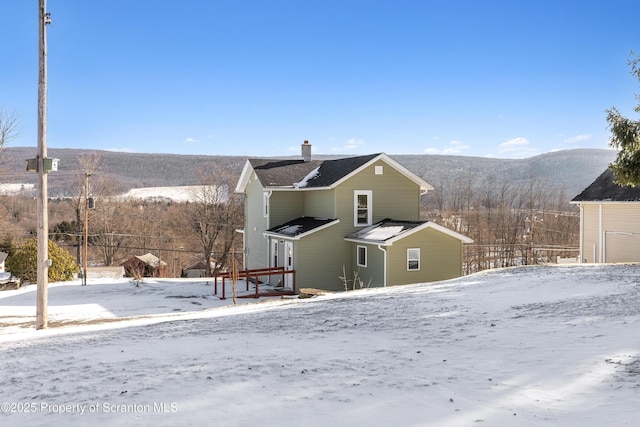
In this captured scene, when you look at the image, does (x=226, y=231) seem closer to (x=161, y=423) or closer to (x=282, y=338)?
(x=282, y=338)

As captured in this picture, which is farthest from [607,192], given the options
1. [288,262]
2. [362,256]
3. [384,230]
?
[288,262]

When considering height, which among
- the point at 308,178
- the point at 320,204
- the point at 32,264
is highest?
the point at 308,178

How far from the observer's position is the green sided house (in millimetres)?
23984

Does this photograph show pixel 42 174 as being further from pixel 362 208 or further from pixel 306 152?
pixel 306 152

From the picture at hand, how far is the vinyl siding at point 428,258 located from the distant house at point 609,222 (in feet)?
21.7

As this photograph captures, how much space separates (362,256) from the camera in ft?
83.5

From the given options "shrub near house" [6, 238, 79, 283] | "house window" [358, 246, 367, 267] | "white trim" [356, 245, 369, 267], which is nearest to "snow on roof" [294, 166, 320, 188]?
"white trim" [356, 245, 369, 267]

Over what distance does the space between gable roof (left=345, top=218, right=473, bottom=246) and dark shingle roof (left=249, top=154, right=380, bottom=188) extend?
2.92 meters

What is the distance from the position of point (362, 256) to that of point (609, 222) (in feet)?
38.5

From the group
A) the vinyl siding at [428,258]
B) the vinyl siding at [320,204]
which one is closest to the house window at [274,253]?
the vinyl siding at [320,204]

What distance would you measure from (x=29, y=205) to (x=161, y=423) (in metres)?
90.3

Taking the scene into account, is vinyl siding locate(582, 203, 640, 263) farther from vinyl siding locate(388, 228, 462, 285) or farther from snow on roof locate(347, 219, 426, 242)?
snow on roof locate(347, 219, 426, 242)

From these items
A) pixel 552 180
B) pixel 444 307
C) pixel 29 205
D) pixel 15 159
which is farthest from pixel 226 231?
pixel 552 180

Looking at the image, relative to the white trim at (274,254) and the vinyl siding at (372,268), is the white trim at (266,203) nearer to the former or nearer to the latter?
the white trim at (274,254)
